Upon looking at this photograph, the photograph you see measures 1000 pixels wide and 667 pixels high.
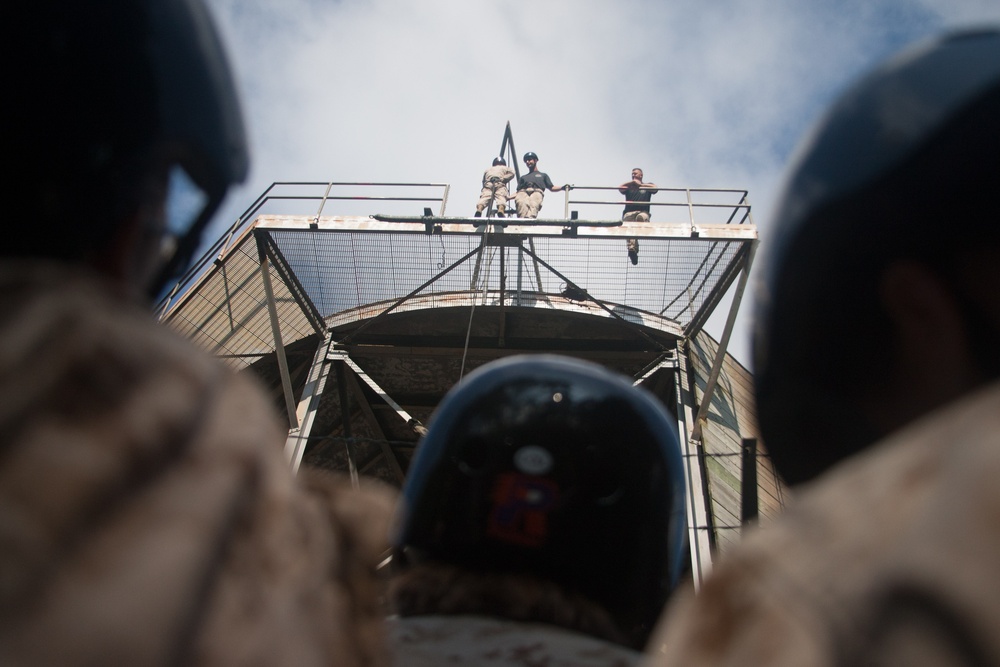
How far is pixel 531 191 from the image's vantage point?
9.51 m

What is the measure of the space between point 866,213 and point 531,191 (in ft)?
28.4

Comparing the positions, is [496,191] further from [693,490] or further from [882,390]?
[882,390]

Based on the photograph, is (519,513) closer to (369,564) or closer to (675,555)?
(675,555)

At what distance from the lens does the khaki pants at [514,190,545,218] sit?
9266 mm

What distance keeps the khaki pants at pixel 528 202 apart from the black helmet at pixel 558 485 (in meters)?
7.47

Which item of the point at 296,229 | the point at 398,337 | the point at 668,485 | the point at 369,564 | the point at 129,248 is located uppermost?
the point at 296,229

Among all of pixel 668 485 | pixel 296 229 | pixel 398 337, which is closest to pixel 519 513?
pixel 668 485

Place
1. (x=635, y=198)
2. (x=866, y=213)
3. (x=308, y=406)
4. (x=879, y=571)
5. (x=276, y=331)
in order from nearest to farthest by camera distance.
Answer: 1. (x=879, y=571)
2. (x=866, y=213)
3. (x=276, y=331)
4. (x=308, y=406)
5. (x=635, y=198)

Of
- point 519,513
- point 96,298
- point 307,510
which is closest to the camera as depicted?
point 96,298

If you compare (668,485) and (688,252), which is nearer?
(668,485)

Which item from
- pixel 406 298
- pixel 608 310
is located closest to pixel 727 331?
pixel 608 310

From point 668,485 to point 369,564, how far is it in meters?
1.30

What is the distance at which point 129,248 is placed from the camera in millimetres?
965

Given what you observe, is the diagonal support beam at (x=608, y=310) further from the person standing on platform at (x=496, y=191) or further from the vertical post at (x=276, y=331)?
the vertical post at (x=276, y=331)
